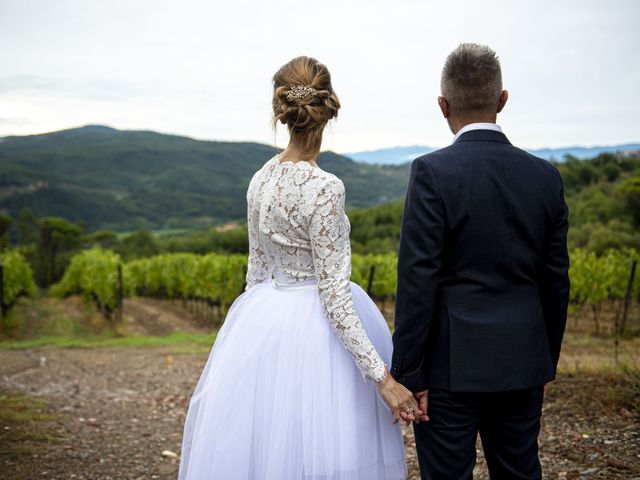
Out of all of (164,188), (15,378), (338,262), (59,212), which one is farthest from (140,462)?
(164,188)

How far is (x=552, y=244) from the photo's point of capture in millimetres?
2004

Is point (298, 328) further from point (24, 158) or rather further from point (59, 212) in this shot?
point (24, 158)

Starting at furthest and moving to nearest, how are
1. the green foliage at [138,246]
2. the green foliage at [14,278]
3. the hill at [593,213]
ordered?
the green foliage at [138,246], the hill at [593,213], the green foliage at [14,278]

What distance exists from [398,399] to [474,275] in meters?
0.52

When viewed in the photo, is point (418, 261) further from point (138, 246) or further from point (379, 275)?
point (138, 246)

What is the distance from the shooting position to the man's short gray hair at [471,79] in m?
1.88

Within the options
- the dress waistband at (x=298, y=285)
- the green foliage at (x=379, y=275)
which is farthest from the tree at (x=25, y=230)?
the dress waistband at (x=298, y=285)

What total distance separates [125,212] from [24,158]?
51.1 m

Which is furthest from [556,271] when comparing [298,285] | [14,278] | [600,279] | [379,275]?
[14,278]

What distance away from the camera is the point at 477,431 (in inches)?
78.3

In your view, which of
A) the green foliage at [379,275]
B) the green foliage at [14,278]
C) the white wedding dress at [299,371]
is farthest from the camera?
the green foliage at [379,275]

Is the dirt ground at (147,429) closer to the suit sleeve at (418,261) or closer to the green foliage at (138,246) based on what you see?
the suit sleeve at (418,261)

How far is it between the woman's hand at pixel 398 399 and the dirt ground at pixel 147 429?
1853 millimetres

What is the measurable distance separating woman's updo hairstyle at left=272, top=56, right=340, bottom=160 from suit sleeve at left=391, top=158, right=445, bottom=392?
0.45m
